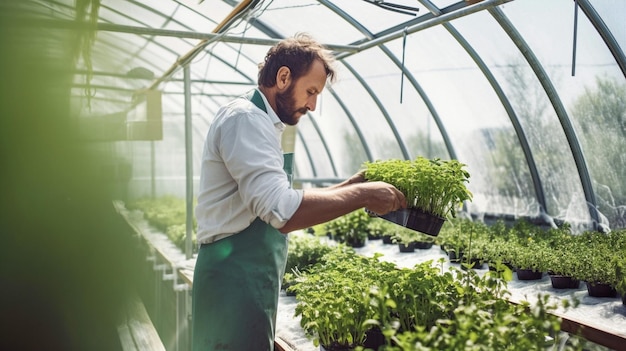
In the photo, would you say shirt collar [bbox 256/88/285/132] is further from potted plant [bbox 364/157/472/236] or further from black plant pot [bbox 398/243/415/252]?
black plant pot [bbox 398/243/415/252]

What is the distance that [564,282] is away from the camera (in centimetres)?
325

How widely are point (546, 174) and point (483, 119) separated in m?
1.02

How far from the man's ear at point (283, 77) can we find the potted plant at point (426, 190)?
29.2 inches

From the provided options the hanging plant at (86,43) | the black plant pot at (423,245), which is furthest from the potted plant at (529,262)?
the hanging plant at (86,43)

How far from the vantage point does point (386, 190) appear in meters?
1.96

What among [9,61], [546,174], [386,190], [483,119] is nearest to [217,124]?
[386,190]

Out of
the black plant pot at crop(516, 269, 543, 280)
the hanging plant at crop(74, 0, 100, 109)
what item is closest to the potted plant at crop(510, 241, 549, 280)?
the black plant pot at crop(516, 269, 543, 280)

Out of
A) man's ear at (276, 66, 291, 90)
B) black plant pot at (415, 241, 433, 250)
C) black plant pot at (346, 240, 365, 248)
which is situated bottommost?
black plant pot at (346, 240, 365, 248)

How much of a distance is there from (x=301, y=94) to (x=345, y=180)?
84.1 inches

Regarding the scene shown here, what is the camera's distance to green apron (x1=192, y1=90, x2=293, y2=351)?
2.06 m

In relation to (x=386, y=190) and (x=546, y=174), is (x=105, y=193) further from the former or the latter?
(x=546, y=174)

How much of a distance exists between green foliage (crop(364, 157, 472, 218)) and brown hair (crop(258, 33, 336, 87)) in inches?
26.4

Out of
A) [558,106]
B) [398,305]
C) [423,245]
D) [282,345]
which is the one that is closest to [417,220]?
[398,305]

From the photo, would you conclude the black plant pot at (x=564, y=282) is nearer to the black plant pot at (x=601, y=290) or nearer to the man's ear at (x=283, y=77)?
the black plant pot at (x=601, y=290)
